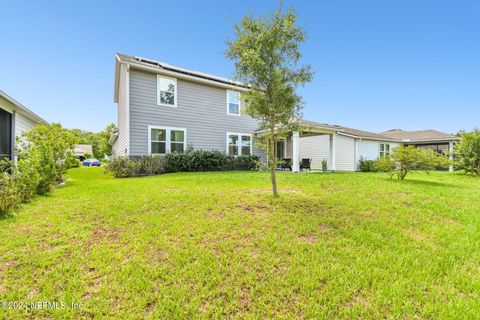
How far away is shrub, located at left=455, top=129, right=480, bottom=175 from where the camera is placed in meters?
14.1

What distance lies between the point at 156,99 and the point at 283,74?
9277 millimetres

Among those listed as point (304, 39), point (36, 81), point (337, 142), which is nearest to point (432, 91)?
point (337, 142)

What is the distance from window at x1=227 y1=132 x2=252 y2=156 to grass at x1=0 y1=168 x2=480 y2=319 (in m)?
10.1

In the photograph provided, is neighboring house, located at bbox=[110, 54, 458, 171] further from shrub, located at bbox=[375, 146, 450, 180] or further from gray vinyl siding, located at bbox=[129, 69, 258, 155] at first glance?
shrub, located at bbox=[375, 146, 450, 180]

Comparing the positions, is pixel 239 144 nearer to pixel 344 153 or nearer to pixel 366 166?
pixel 344 153

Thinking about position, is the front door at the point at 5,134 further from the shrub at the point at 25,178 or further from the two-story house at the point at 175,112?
the two-story house at the point at 175,112

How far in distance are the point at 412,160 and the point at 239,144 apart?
978 centimetres

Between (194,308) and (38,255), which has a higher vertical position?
(38,255)

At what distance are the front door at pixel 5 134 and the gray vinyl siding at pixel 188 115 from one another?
4.59 metres

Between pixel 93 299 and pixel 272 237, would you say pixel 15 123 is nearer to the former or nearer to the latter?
pixel 93 299

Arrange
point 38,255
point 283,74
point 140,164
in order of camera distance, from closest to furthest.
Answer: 1. point 38,255
2. point 283,74
3. point 140,164

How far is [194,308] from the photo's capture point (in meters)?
2.13

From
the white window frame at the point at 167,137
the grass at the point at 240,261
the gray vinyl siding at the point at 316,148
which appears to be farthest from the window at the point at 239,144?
the grass at the point at 240,261

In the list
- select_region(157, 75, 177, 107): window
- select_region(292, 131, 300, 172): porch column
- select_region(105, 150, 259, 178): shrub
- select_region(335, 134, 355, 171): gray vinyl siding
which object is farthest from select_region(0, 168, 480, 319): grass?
select_region(335, 134, 355, 171): gray vinyl siding
